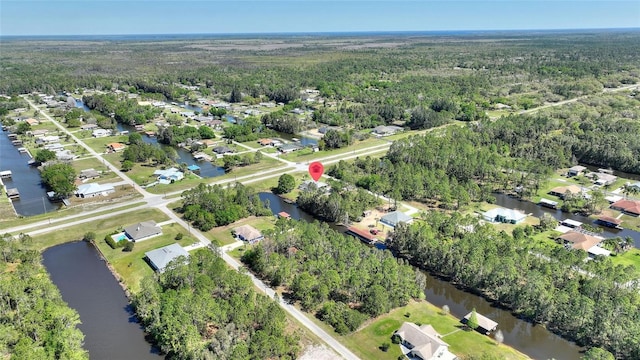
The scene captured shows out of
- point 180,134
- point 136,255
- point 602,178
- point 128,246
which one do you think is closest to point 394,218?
point 136,255

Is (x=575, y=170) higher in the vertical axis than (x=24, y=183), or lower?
higher

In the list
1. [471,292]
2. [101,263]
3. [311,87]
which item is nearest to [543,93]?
[311,87]

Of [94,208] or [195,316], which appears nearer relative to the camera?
[195,316]

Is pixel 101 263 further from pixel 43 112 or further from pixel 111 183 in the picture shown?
pixel 43 112

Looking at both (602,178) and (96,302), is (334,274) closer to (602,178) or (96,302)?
(96,302)

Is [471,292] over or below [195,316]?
below

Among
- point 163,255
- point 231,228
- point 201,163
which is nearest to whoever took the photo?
point 163,255
